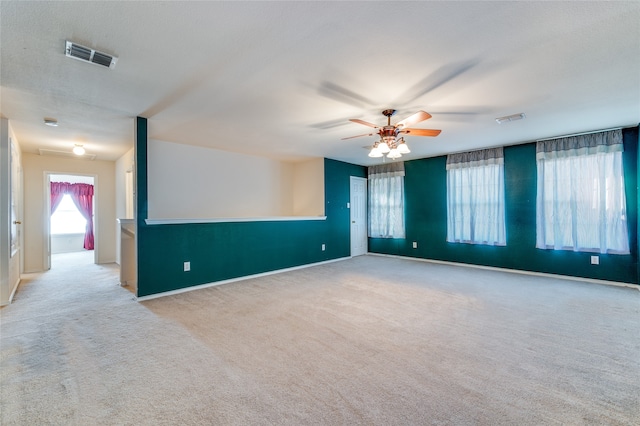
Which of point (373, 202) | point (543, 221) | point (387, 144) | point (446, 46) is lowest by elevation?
point (543, 221)

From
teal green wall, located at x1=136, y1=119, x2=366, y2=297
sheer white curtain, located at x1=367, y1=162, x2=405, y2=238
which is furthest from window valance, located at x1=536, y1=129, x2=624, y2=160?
teal green wall, located at x1=136, y1=119, x2=366, y2=297

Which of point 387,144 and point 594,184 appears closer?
point 387,144

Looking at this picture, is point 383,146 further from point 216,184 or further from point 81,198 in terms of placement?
point 81,198

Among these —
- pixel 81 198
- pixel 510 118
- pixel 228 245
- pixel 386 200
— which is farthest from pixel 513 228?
pixel 81 198

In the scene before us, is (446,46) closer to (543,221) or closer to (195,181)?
(543,221)

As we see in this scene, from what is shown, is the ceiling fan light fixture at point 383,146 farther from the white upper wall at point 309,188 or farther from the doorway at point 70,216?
the doorway at point 70,216

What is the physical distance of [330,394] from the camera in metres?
1.70

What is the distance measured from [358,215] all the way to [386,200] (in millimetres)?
827

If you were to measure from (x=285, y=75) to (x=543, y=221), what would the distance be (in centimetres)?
504

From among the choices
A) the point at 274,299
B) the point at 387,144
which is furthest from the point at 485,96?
the point at 274,299

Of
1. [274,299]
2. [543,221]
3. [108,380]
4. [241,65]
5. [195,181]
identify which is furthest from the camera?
[195,181]

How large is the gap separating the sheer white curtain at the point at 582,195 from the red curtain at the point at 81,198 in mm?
11550

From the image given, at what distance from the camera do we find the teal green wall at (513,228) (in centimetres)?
412

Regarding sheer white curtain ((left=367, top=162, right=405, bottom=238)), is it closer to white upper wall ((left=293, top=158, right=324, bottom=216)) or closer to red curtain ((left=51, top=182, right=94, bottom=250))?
white upper wall ((left=293, top=158, right=324, bottom=216))
